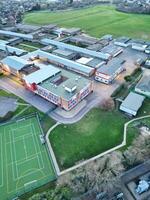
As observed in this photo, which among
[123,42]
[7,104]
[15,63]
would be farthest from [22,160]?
[123,42]

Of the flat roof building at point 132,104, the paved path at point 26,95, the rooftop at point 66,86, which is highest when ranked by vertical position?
the rooftop at point 66,86

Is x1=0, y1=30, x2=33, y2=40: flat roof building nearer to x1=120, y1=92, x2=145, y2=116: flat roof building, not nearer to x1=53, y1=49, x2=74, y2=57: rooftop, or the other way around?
x1=53, y1=49, x2=74, y2=57: rooftop

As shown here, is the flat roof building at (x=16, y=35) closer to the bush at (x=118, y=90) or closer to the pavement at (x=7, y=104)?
the pavement at (x=7, y=104)

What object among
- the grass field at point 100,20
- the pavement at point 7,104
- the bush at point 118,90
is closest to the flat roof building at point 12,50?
the pavement at point 7,104

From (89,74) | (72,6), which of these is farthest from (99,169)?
(72,6)

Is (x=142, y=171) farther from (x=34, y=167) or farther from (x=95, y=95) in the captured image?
(x=95, y=95)

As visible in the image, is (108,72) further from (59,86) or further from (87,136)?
(87,136)

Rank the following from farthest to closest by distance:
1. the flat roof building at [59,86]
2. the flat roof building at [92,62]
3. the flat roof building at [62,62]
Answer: the flat roof building at [92,62] < the flat roof building at [62,62] < the flat roof building at [59,86]
